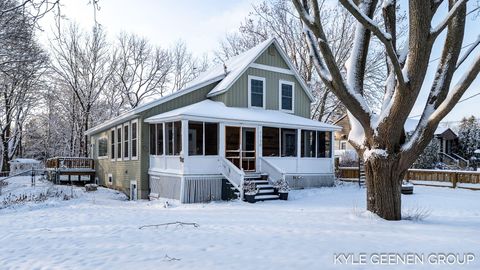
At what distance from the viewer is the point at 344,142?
134 ft

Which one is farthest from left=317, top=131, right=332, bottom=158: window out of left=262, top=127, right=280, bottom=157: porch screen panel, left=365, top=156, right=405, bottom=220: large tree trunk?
left=365, top=156, right=405, bottom=220: large tree trunk

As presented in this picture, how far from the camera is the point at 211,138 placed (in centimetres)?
1559

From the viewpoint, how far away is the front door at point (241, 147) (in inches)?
601

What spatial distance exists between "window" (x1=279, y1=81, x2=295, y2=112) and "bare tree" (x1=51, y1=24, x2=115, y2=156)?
19.6 metres

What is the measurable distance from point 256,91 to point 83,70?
2111cm

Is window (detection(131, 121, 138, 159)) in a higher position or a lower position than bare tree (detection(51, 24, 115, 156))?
lower

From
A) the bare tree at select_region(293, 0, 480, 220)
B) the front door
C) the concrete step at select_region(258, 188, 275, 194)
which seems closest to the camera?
the bare tree at select_region(293, 0, 480, 220)

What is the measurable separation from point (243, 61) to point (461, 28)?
1088 cm

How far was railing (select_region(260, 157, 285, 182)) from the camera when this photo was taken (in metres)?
14.6

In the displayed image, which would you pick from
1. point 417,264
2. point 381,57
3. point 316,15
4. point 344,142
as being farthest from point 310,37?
point 344,142

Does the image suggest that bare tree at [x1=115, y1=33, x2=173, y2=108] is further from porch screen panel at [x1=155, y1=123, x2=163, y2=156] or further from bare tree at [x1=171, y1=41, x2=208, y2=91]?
porch screen panel at [x1=155, y1=123, x2=163, y2=156]

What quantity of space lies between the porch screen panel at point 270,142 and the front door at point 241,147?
1.27m

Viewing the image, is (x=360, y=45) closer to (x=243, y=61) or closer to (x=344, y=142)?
(x=243, y=61)

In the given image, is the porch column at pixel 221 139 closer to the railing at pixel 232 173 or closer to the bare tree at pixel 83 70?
the railing at pixel 232 173
